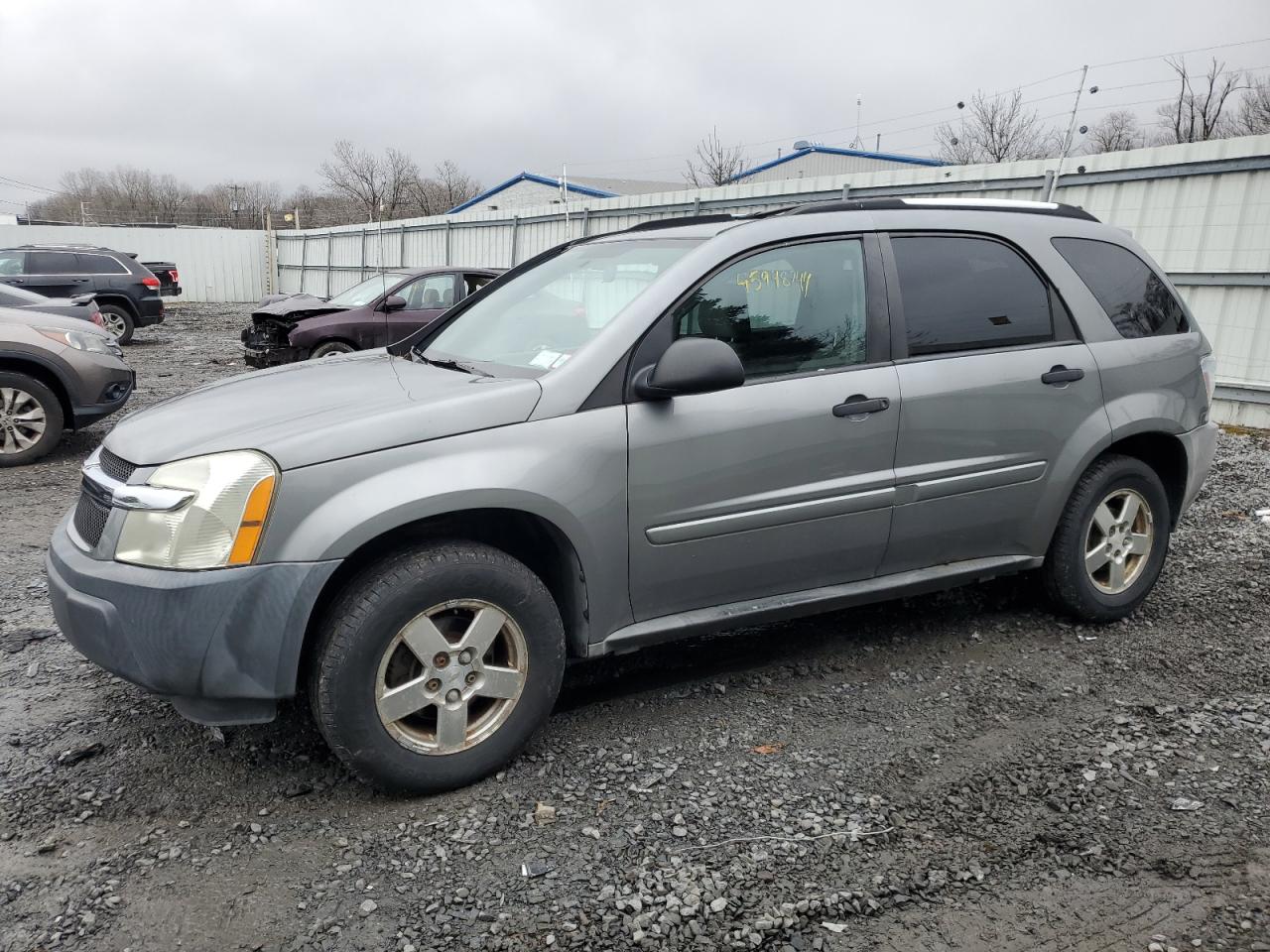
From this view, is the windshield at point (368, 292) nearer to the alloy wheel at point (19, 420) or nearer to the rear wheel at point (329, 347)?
the rear wheel at point (329, 347)

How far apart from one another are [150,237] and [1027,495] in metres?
32.9

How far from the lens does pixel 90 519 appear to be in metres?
2.96

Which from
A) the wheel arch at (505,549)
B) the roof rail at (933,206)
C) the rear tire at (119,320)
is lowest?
the rear tire at (119,320)

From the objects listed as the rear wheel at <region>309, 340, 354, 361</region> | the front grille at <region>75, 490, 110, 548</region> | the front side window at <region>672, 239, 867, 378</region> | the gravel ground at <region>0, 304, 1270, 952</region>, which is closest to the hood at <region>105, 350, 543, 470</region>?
the front grille at <region>75, 490, 110, 548</region>

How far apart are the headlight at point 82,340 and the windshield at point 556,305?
→ 5.14m

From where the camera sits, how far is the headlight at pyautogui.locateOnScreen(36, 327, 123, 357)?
297 inches

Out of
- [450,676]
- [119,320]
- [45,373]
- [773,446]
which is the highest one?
[773,446]

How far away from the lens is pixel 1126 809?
2.91m

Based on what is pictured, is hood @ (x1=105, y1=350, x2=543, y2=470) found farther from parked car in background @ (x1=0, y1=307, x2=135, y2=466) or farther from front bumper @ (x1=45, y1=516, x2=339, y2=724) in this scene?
parked car in background @ (x1=0, y1=307, x2=135, y2=466)

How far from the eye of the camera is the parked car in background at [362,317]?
11570 mm

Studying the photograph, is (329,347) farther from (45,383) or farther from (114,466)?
(114,466)

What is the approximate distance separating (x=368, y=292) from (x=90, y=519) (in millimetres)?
10121

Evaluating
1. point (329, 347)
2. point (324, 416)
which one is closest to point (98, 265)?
point (329, 347)

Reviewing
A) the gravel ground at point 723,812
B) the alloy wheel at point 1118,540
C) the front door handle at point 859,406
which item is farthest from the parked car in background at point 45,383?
the alloy wheel at point 1118,540
